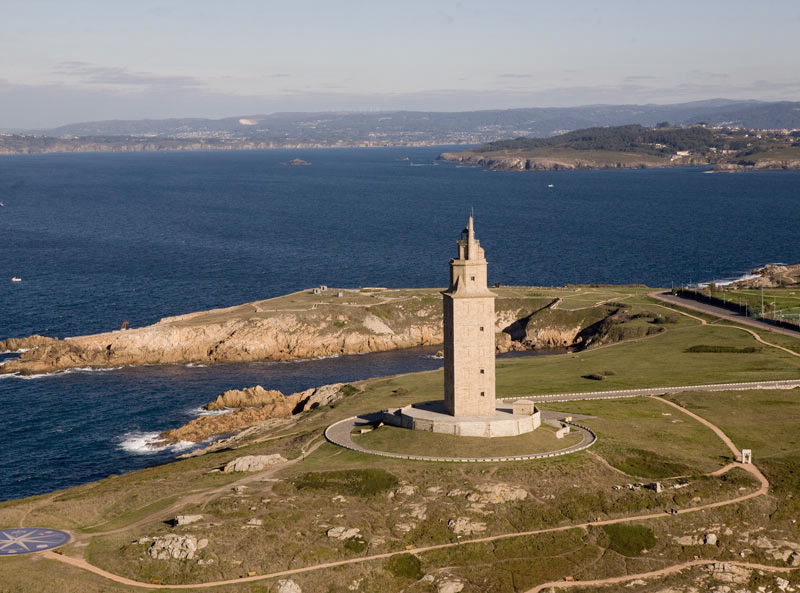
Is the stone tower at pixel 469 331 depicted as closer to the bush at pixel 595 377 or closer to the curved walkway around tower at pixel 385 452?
the curved walkway around tower at pixel 385 452

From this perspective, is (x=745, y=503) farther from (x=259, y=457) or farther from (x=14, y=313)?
(x=14, y=313)

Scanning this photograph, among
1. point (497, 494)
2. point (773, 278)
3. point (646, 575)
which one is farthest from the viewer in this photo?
point (773, 278)

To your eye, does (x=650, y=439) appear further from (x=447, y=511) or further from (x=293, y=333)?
(x=293, y=333)

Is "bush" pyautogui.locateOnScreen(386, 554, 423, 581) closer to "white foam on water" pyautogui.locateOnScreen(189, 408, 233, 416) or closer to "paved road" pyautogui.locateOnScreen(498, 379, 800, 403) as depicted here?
"paved road" pyautogui.locateOnScreen(498, 379, 800, 403)

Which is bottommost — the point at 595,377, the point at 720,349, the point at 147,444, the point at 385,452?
the point at 147,444

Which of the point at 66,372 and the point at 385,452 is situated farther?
the point at 66,372

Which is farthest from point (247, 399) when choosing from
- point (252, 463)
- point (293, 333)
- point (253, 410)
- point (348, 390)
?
point (252, 463)

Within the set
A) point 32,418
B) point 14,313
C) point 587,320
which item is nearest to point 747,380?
point 587,320

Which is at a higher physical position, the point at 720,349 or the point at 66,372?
the point at 720,349
